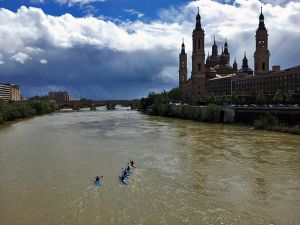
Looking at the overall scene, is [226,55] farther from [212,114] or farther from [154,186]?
[154,186]

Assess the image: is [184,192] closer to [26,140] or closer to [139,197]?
[139,197]

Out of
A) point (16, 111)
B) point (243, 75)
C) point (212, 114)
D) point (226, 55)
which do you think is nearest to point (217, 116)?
point (212, 114)

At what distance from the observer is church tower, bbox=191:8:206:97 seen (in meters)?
136

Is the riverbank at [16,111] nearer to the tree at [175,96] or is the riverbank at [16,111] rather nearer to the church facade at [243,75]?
the tree at [175,96]

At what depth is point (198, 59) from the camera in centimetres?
13738

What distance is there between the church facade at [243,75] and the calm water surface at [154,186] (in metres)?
67.3

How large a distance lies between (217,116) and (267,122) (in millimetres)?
19340

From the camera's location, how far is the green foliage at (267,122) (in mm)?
61969

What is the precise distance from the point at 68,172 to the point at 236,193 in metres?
13.2

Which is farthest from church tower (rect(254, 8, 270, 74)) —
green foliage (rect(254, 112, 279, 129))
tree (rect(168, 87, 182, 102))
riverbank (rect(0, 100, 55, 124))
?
riverbank (rect(0, 100, 55, 124))

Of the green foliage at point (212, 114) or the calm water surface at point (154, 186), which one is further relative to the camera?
the green foliage at point (212, 114)

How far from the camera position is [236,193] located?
74.6ft

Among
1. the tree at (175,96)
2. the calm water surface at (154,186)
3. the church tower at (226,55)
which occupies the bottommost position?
the calm water surface at (154,186)

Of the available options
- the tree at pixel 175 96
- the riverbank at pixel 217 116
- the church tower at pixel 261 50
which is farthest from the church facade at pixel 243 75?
the riverbank at pixel 217 116
